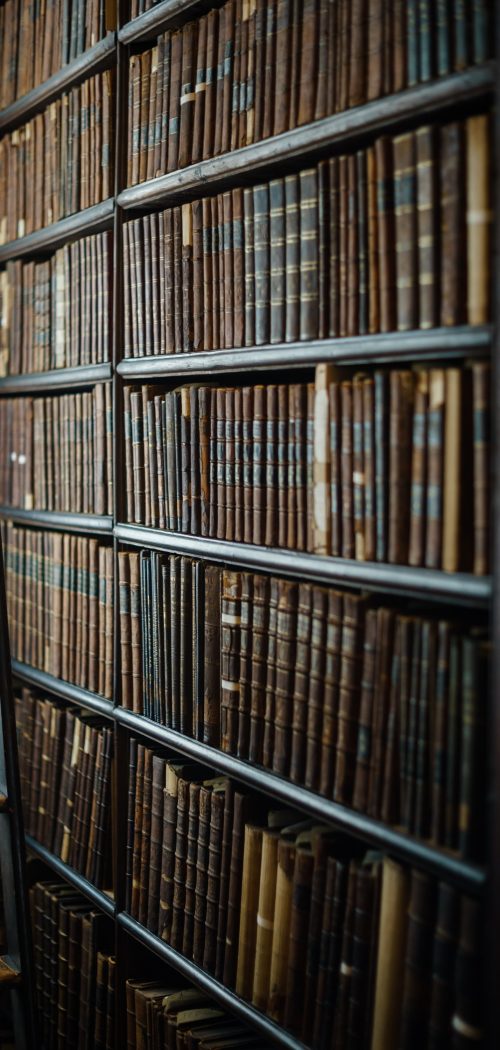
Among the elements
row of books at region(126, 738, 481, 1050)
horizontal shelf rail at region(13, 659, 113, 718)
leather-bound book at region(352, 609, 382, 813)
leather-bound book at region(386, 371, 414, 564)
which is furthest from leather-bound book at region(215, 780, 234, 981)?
leather-bound book at region(386, 371, 414, 564)

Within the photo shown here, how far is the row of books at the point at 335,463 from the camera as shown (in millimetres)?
1220

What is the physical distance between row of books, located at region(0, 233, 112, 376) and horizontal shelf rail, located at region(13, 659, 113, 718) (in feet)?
2.23

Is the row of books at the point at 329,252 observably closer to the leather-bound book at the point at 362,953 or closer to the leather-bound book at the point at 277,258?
the leather-bound book at the point at 277,258

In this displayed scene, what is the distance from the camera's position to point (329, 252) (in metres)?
1.40

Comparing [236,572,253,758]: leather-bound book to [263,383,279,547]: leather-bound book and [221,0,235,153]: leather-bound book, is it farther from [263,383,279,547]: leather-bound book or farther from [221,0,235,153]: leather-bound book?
[221,0,235,153]: leather-bound book

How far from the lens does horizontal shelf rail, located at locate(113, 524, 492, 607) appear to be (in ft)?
3.92

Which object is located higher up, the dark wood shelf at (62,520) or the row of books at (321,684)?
the dark wood shelf at (62,520)

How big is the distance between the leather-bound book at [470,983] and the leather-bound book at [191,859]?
0.62 metres

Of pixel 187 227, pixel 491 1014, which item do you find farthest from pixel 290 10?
pixel 491 1014

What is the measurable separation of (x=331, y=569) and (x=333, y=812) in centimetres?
34

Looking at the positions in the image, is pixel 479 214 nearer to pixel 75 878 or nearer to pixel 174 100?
pixel 174 100

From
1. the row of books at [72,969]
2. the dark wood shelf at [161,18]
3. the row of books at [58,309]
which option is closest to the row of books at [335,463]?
the row of books at [58,309]

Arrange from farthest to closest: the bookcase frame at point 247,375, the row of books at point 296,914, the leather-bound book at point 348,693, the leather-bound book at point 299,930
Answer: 1. the leather-bound book at point 299,930
2. the leather-bound book at point 348,693
3. the row of books at point 296,914
4. the bookcase frame at point 247,375

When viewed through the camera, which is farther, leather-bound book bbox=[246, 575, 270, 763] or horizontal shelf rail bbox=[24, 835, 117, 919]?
horizontal shelf rail bbox=[24, 835, 117, 919]
